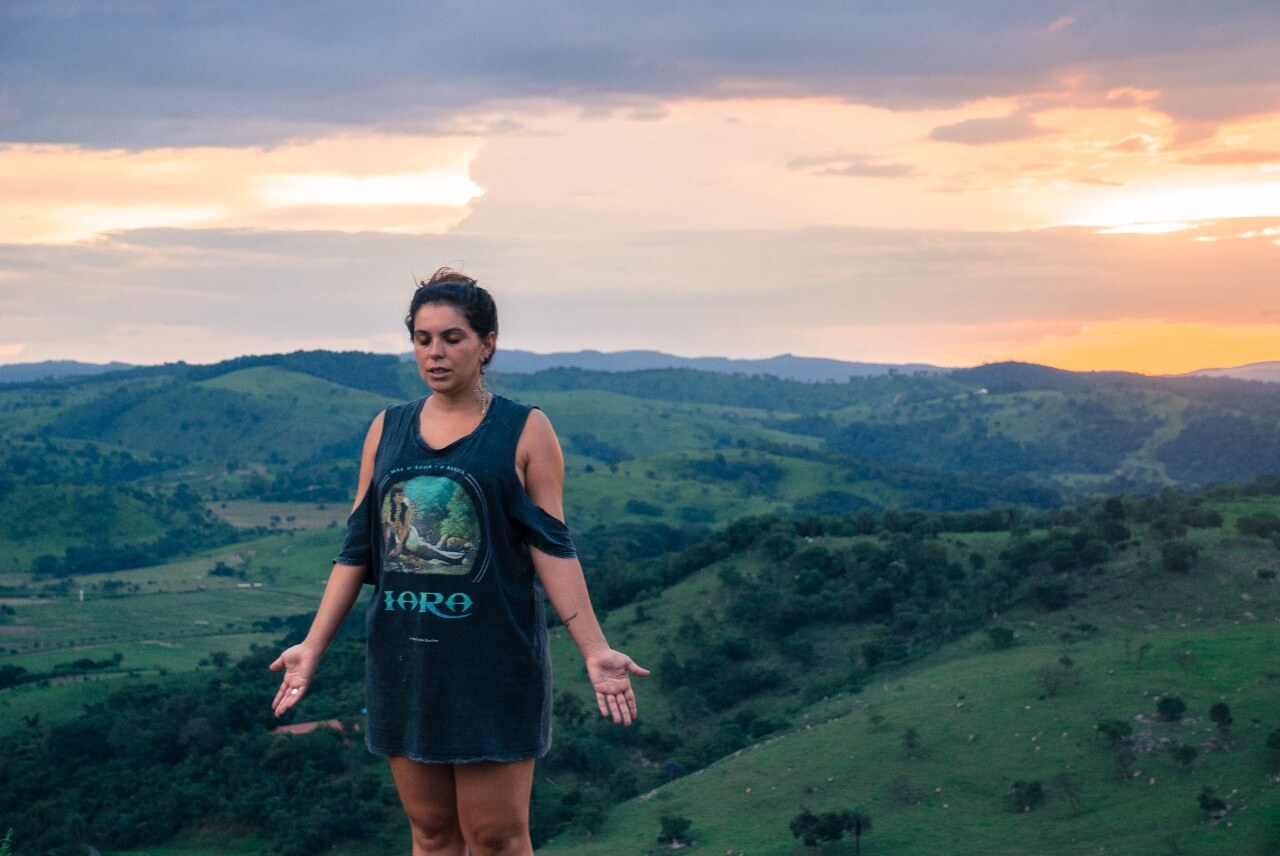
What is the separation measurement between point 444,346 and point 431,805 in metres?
1.97

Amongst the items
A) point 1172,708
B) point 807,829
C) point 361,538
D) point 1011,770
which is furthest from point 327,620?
point 1172,708

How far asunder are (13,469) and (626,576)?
450 ft

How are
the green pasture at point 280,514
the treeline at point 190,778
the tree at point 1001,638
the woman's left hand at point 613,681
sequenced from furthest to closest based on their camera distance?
1. the green pasture at point 280,514
2. the tree at point 1001,638
3. the treeline at point 190,778
4. the woman's left hand at point 613,681

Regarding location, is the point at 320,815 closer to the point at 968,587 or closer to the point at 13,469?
the point at 968,587

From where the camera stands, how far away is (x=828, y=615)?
6247 cm

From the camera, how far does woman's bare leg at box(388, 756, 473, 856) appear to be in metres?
5.55

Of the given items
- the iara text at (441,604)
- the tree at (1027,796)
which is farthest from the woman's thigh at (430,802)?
the tree at (1027,796)

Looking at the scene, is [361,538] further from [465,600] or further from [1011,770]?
[1011,770]

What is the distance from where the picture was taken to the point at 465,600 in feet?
17.5

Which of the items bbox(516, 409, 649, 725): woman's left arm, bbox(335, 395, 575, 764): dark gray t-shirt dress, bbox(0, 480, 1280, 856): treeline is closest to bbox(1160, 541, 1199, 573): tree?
bbox(0, 480, 1280, 856): treeline

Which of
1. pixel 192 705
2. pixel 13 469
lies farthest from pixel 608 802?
pixel 13 469

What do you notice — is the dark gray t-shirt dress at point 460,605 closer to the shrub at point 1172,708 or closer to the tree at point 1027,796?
the tree at point 1027,796

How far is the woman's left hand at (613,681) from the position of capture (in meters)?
5.29

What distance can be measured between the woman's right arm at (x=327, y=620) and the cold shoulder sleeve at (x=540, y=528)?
28.5 inches
